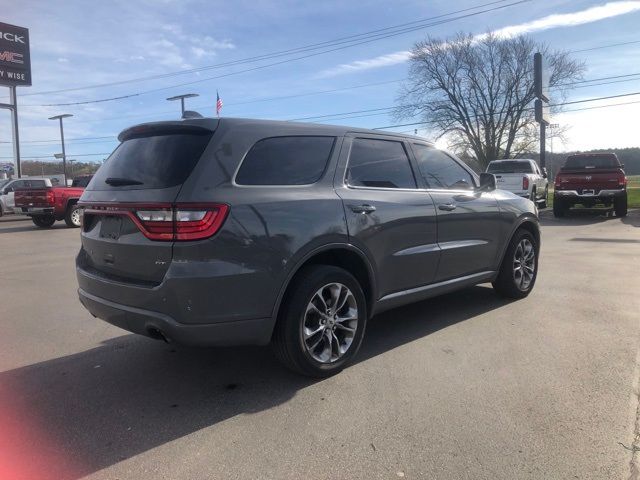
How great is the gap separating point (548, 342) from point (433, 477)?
8.07ft

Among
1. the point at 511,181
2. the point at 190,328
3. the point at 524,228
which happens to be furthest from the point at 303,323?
the point at 511,181

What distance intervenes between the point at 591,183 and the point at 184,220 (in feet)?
55.8

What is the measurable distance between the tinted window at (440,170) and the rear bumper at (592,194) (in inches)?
536

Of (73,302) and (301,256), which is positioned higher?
(301,256)

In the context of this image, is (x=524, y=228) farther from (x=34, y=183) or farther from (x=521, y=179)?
(x=34, y=183)

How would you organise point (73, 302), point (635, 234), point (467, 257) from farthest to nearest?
point (635, 234) < point (73, 302) < point (467, 257)

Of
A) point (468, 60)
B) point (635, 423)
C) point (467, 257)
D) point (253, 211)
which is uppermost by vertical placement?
point (468, 60)

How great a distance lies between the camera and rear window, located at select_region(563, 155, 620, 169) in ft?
57.4

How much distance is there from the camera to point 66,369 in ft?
13.7

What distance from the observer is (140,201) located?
3359 mm

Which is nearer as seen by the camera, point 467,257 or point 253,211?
point 253,211

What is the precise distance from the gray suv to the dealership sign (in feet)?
115

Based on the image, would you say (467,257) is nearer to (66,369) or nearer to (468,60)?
(66,369)

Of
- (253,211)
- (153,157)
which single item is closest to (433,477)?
(253,211)
